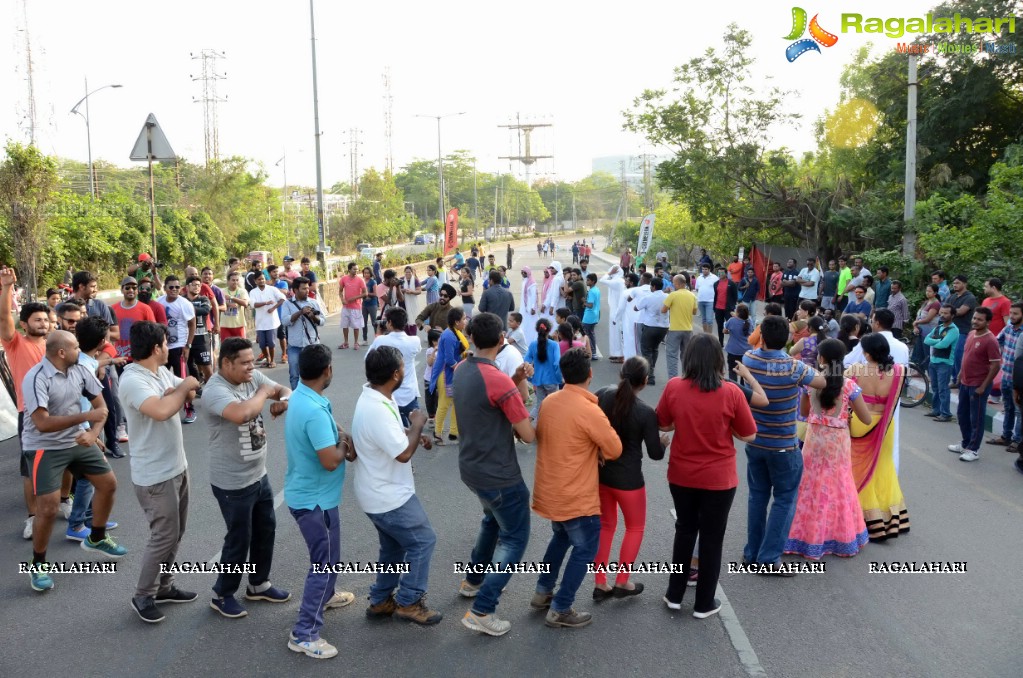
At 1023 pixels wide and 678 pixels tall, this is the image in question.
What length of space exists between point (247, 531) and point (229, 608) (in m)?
0.50

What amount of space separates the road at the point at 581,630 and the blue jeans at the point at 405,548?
21cm

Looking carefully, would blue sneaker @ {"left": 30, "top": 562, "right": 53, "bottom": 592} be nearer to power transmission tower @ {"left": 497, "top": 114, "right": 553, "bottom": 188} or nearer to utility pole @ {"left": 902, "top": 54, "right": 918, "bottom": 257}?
utility pole @ {"left": 902, "top": 54, "right": 918, "bottom": 257}

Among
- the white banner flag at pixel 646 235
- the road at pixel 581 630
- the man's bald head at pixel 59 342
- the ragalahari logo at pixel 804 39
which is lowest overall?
the road at pixel 581 630

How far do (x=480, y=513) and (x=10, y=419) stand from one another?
659cm

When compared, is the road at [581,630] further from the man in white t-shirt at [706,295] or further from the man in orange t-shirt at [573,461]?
the man in white t-shirt at [706,295]

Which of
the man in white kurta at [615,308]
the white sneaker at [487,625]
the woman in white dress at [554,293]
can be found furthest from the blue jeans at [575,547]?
the woman in white dress at [554,293]

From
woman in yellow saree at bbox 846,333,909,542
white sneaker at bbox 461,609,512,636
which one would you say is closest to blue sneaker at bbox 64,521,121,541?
white sneaker at bbox 461,609,512,636

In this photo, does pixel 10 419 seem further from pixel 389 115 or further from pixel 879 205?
pixel 389 115

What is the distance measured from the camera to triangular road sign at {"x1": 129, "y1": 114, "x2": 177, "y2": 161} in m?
12.2

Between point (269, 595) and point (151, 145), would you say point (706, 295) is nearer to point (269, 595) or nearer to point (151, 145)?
point (151, 145)

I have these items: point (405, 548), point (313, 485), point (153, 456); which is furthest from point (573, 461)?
point (153, 456)

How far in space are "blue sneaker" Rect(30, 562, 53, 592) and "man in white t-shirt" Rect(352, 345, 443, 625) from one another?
2.43 meters

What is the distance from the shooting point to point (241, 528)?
15.7 feet

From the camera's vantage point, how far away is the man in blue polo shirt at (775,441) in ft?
17.3
